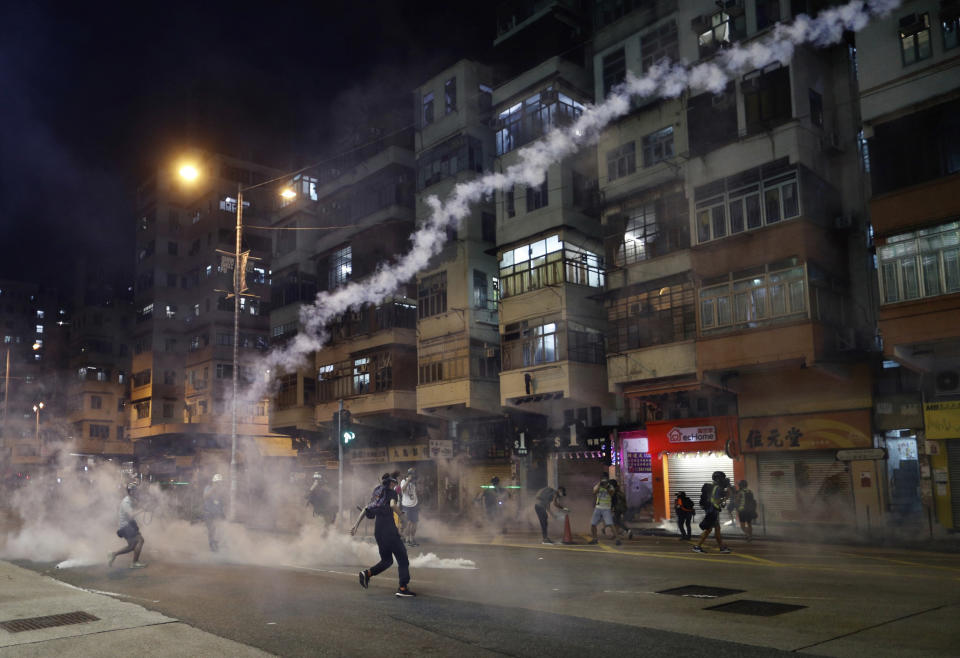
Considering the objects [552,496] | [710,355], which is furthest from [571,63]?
[552,496]

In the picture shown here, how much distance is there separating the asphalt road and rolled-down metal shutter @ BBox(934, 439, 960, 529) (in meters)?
7.05

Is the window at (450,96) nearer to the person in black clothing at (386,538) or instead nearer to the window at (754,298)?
the window at (754,298)

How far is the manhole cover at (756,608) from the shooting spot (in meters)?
8.51

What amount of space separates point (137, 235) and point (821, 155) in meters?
59.2

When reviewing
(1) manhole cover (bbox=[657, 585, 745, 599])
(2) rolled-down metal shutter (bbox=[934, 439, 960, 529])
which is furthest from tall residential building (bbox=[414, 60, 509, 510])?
(1) manhole cover (bbox=[657, 585, 745, 599])

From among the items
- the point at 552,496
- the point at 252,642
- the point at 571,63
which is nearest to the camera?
the point at 252,642

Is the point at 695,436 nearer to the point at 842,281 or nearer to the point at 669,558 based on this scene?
the point at 842,281

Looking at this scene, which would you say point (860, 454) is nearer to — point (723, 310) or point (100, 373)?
point (723, 310)

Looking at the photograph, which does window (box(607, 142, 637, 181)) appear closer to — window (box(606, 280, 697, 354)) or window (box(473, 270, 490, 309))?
window (box(606, 280, 697, 354))

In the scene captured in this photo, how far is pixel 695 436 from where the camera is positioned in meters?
26.9

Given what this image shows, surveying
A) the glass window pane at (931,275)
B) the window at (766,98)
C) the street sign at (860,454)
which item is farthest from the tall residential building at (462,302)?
the glass window pane at (931,275)

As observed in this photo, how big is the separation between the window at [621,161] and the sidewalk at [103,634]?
77.0ft

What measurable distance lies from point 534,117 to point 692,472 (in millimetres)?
14903

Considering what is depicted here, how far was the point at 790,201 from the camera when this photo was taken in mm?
23500
